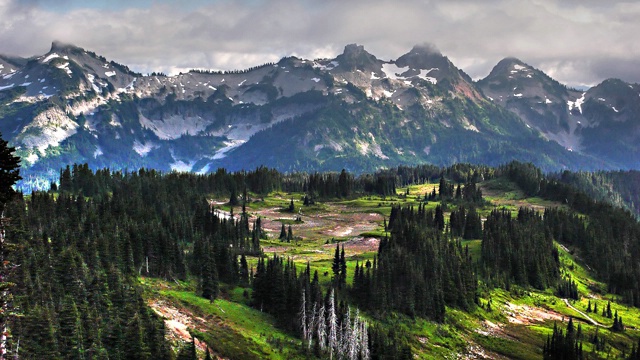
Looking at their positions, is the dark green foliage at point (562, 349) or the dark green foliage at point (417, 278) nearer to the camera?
the dark green foliage at point (562, 349)

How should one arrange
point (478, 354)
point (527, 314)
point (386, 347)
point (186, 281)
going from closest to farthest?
point (386, 347), point (478, 354), point (186, 281), point (527, 314)

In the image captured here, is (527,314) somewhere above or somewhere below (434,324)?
below

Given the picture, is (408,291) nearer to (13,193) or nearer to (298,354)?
(298,354)

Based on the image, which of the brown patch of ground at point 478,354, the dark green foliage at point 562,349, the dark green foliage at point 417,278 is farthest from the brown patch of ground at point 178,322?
the dark green foliage at point 562,349

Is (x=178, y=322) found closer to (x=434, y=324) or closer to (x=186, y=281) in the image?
(x=186, y=281)

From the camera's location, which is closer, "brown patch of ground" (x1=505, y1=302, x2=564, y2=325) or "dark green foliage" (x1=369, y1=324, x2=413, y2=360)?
"dark green foliage" (x1=369, y1=324, x2=413, y2=360)

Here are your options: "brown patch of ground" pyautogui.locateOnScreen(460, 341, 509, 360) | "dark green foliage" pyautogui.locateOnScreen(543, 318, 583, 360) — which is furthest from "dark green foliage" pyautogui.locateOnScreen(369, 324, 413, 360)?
"dark green foliage" pyautogui.locateOnScreen(543, 318, 583, 360)

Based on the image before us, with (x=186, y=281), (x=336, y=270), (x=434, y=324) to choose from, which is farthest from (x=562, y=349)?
(x=186, y=281)

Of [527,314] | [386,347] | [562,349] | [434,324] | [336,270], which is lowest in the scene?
[527,314]

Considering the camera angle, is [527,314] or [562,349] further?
[527,314]

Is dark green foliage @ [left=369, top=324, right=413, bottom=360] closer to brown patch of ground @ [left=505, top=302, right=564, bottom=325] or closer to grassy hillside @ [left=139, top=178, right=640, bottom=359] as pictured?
grassy hillside @ [left=139, top=178, right=640, bottom=359]

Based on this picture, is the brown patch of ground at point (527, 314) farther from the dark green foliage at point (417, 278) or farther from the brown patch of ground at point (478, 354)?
the brown patch of ground at point (478, 354)

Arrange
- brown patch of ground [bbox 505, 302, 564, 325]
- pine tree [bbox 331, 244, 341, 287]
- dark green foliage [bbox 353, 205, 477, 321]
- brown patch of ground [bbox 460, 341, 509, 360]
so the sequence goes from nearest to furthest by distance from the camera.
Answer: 1. brown patch of ground [bbox 460, 341, 509, 360]
2. dark green foliage [bbox 353, 205, 477, 321]
3. pine tree [bbox 331, 244, 341, 287]
4. brown patch of ground [bbox 505, 302, 564, 325]

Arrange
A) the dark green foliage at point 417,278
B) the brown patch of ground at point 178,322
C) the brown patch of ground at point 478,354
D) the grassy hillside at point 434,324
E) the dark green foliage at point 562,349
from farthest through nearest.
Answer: the dark green foliage at point 417,278, the brown patch of ground at point 478,354, the dark green foliage at point 562,349, the grassy hillside at point 434,324, the brown patch of ground at point 178,322
